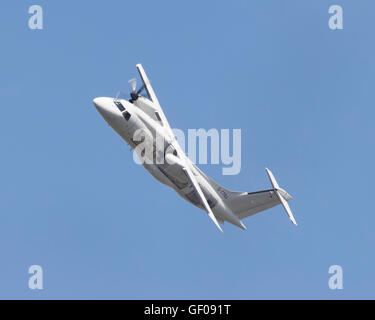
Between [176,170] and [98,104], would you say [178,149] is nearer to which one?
[176,170]

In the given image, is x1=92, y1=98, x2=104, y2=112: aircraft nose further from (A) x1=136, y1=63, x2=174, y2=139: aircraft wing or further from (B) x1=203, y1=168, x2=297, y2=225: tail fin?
(B) x1=203, y1=168, x2=297, y2=225: tail fin

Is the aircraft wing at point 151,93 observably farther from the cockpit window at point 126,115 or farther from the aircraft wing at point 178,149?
the cockpit window at point 126,115

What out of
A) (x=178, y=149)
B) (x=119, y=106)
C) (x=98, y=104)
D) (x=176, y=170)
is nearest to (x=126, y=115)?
(x=119, y=106)

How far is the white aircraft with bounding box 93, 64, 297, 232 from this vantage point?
2788 inches

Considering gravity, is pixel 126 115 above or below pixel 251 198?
above

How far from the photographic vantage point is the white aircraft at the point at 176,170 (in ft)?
232

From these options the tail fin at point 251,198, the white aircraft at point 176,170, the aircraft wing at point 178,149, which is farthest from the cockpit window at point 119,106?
the tail fin at point 251,198

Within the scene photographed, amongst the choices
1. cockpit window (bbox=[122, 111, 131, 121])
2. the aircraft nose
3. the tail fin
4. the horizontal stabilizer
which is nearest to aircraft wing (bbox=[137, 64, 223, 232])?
the tail fin

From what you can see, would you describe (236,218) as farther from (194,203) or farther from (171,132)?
(171,132)

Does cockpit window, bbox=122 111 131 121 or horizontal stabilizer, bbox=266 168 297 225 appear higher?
cockpit window, bbox=122 111 131 121

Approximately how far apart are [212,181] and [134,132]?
10.2 metres

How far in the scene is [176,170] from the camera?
71.0 m

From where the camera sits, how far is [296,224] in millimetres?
71125
